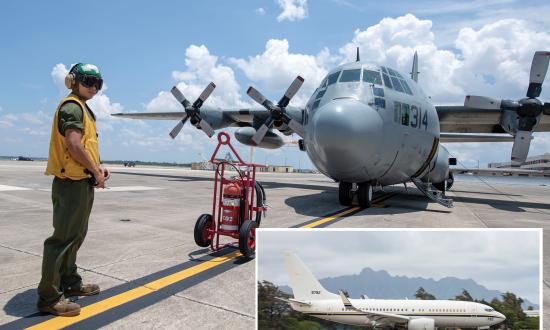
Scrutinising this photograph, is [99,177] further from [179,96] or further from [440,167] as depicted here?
[179,96]

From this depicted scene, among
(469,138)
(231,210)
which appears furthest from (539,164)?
(231,210)

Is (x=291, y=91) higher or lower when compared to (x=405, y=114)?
higher

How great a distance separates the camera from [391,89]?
11.8m

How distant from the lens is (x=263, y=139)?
2345 centimetres

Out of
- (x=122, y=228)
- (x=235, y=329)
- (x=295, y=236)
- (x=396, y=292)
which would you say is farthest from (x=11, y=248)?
(x=396, y=292)

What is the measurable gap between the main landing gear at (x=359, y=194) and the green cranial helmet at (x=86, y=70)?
30.5 ft

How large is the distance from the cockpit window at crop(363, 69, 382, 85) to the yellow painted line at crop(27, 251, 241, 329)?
313 inches

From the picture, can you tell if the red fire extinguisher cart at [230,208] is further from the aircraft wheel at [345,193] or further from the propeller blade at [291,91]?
the propeller blade at [291,91]

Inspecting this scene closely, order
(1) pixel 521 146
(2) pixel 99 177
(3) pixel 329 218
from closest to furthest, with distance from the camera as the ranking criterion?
(2) pixel 99 177 < (3) pixel 329 218 < (1) pixel 521 146

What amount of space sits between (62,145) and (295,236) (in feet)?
9.71

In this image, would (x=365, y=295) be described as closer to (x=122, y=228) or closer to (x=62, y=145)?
(x=62, y=145)

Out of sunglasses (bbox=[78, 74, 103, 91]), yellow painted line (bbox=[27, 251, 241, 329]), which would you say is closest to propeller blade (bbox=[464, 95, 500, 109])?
yellow painted line (bbox=[27, 251, 241, 329])

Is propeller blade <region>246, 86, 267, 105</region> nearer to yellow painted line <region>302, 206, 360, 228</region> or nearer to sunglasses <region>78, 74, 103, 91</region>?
yellow painted line <region>302, 206, 360, 228</region>

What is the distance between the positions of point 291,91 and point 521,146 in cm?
962
